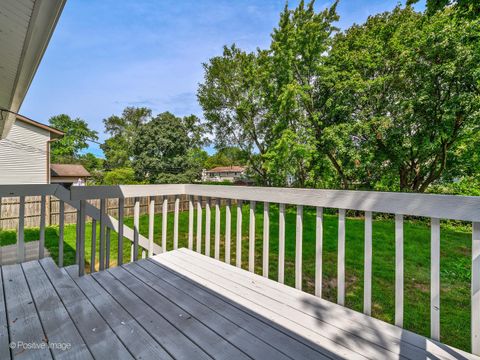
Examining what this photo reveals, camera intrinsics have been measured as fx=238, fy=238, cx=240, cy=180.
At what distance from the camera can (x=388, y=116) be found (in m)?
7.95

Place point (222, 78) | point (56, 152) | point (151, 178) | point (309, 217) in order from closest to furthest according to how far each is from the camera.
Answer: point (309, 217)
point (222, 78)
point (151, 178)
point (56, 152)

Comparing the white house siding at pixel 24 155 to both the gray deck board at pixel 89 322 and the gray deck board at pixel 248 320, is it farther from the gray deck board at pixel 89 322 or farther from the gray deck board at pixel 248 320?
the gray deck board at pixel 248 320

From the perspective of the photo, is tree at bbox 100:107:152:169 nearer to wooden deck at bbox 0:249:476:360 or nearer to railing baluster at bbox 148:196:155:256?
railing baluster at bbox 148:196:155:256

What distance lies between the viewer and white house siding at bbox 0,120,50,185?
9705 mm

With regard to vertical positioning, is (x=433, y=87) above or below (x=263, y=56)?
below

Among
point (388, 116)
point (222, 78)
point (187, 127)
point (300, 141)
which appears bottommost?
point (300, 141)

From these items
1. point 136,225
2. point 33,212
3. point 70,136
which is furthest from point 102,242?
point 70,136

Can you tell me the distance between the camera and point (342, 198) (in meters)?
1.48

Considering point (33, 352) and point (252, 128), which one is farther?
point (252, 128)

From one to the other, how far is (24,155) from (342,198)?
1328cm

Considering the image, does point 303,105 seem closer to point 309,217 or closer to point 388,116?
point 388,116

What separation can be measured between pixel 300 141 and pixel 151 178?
10.8 meters

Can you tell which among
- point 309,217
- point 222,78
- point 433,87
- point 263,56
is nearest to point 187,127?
point 222,78

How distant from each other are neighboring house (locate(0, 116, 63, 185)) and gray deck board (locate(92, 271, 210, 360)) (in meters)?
11.5
